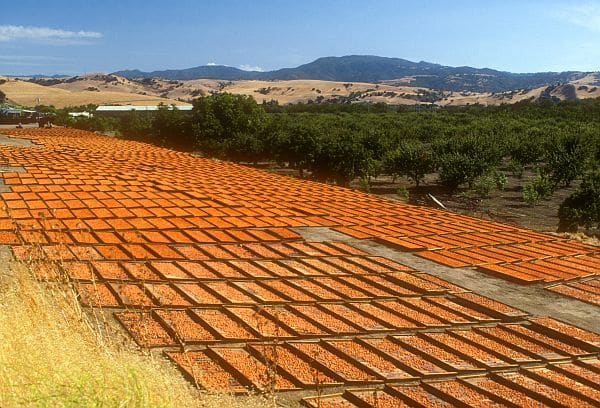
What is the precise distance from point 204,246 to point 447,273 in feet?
9.96

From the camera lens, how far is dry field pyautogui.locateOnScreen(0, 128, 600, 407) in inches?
160

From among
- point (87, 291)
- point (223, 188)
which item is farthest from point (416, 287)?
point (223, 188)

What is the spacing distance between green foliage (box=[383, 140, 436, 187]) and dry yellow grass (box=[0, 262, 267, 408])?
22.4 meters

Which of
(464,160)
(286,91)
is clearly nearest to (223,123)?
(464,160)

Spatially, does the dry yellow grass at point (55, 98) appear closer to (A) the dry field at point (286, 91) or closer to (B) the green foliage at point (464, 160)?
(A) the dry field at point (286, 91)

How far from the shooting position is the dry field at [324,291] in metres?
4.07

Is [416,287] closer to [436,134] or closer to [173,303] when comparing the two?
[173,303]

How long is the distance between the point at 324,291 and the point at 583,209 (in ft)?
43.0

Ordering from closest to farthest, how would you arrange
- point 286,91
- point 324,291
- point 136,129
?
point 324,291 < point 136,129 < point 286,91

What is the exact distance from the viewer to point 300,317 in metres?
5.14

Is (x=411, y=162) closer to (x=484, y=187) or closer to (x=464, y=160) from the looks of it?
(x=464, y=160)

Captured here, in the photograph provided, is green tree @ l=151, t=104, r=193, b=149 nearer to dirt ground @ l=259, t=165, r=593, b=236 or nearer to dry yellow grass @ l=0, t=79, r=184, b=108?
dirt ground @ l=259, t=165, r=593, b=236

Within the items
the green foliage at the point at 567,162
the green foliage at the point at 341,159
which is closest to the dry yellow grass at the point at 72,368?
the green foliage at the point at 341,159

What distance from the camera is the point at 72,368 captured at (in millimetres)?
3430
